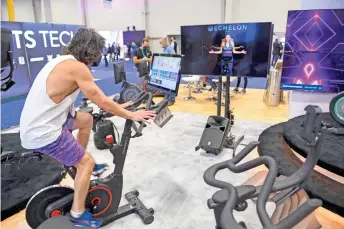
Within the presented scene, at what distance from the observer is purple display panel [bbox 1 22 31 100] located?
6.87 m

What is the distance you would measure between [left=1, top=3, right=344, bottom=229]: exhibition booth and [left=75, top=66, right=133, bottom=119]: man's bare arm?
0.23m

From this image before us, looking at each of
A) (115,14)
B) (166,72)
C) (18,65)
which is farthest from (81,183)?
(115,14)

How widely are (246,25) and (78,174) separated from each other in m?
3.01

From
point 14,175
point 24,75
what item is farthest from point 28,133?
point 24,75

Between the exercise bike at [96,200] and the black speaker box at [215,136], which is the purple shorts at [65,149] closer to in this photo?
the exercise bike at [96,200]

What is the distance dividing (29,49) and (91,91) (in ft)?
A: 21.3

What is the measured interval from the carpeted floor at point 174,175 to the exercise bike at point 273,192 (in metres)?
0.65

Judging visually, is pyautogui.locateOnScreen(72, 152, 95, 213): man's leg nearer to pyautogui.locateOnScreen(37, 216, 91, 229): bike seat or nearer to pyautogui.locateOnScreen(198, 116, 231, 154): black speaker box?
pyautogui.locateOnScreen(37, 216, 91, 229): bike seat

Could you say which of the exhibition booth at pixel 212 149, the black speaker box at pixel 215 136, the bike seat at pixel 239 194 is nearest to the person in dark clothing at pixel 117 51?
the exhibition booth at pixel 212 149

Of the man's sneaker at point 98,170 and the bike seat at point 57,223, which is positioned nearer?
the bike seat at point 57,223

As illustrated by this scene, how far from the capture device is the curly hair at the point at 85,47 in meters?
2.12

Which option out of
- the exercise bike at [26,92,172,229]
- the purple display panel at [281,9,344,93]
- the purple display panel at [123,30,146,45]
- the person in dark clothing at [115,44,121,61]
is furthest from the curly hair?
the person in dark clothing at [115,44,121,61]

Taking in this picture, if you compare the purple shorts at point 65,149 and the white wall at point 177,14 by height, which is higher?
the white wall at point 177,14

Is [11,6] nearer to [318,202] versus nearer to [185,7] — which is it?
[185,7]
